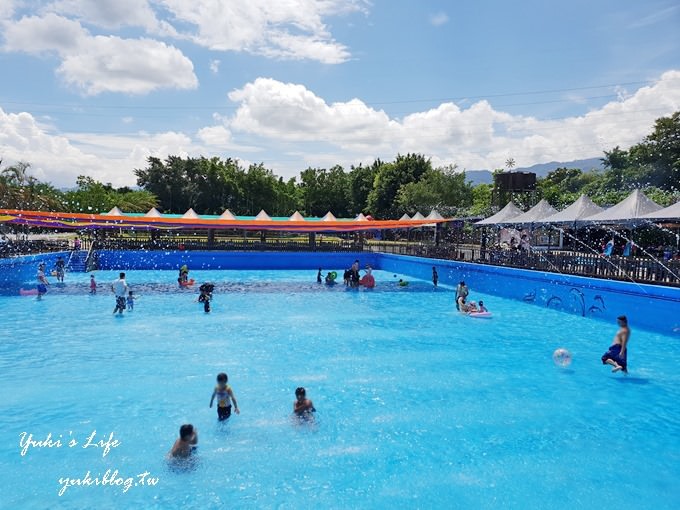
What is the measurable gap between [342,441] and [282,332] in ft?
25.0

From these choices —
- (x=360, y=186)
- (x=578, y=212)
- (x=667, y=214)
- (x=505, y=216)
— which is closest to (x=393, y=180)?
(x=360, y=186)

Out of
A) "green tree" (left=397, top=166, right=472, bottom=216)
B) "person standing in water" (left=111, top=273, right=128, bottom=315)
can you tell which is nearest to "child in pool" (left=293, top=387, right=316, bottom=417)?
"person standing in water" (left=111, top=273, right=128, bottom=315)

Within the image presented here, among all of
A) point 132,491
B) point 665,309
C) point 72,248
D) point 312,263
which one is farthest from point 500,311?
point 72,248

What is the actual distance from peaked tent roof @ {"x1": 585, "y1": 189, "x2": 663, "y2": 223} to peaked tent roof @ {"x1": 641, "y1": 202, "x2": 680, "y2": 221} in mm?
535

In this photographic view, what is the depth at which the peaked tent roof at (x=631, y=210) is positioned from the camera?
18.8 metres

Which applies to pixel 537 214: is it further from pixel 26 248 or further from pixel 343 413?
pixel 26 248

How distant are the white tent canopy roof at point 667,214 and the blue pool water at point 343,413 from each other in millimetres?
4019

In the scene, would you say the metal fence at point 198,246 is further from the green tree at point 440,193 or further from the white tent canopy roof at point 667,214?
the white tent canopy roof at point 667,214

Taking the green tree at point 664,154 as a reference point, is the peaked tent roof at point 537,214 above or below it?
below

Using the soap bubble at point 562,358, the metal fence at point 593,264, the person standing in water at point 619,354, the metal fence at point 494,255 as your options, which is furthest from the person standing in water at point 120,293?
the metal fence at point 593,264

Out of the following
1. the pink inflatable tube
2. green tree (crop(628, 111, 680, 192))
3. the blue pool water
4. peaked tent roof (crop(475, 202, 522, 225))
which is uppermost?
green tree (crop(628, 111, 680, 192))

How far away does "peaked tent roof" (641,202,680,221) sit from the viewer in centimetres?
1633

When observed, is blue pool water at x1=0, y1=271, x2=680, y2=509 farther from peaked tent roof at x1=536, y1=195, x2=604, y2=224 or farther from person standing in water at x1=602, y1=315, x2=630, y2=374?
peaked tent roof at x1=536, y1=195, x2=604, y2=224

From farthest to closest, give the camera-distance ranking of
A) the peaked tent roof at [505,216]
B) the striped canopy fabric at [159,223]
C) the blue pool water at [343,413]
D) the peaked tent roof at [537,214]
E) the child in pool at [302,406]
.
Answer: the peaked tent roof at [505,216], the striped canopy fabric at [159,223], the peaked tent roof at [537,214], the child in pool at [302,406], the blue pool water at [343,413]
